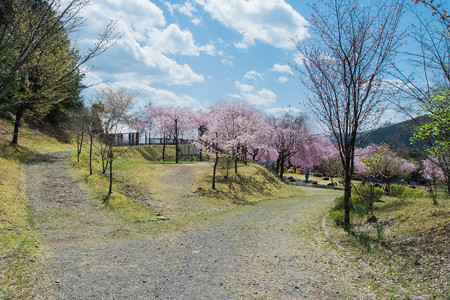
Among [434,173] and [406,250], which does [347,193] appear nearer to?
[406,250]

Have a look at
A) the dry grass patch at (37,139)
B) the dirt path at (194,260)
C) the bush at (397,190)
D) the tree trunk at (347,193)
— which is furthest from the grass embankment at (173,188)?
the bush at (397,190)

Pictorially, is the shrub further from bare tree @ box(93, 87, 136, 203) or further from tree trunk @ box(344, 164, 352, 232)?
bare tree @ box(93, 87, 136, 203)

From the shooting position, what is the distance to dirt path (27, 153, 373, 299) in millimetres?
5215

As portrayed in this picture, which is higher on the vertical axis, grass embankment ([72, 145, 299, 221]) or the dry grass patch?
the dry grass patch

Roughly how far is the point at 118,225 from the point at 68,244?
3.05 meters

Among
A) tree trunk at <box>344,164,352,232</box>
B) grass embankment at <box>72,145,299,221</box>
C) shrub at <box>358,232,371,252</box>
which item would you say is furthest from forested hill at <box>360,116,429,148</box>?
grass embankment at <box>72,145,299,221</box>

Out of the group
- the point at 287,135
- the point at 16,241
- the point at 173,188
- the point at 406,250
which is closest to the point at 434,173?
the point at 406,250

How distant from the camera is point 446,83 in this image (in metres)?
8.23

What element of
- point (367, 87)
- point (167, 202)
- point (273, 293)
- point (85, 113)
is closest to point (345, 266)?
point (273, 293)

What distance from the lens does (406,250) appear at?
6.45m

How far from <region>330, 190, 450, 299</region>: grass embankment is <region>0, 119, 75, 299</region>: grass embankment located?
6206mm

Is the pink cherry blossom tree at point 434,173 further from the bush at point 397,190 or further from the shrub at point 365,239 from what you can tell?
the shrub at point 365,239

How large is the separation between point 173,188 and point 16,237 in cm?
1143

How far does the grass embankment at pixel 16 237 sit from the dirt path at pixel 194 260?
1.10 feet
